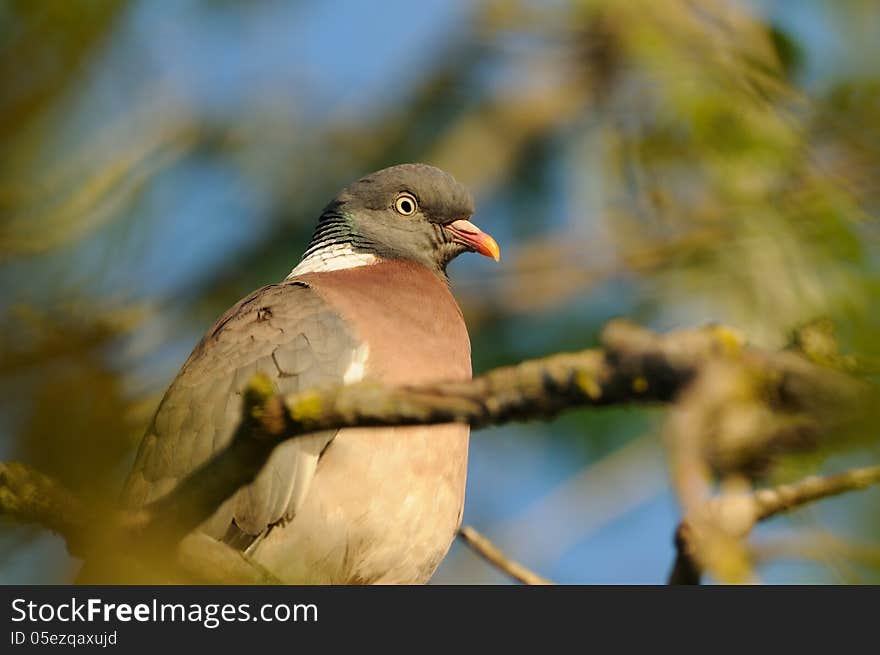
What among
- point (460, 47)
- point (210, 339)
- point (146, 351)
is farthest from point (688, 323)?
point (460, 47)

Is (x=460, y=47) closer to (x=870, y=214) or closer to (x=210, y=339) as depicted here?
(x=210, y=339)

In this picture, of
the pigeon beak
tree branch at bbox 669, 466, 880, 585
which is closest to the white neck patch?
the pigeon beak

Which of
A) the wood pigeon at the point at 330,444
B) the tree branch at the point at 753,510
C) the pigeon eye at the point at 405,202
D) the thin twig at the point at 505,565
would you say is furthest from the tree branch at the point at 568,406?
the pigeon eye at the point at 405,202

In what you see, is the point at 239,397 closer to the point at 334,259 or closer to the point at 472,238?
the point at 334,259

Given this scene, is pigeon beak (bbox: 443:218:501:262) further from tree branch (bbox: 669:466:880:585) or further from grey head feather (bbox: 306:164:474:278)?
tree branch (bbox: 669:466:880:585)

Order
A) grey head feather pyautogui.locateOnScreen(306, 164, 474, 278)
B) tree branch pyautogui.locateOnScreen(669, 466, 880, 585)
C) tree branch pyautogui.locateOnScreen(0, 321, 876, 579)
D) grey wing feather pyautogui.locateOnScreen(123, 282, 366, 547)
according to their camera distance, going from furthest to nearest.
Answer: grey head feather pyautogui.locateOnScreen(306, 164, 474, 278) < grey wing feather pyautogui.locateOnScreen(123, 282, 366, 547) < tree branch pyautogui.locateOnScreen(669, 466, 880, 585) < tree branch pyautogui.locateOnScreen(0, 321, 876, 579)

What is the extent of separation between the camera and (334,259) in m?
5.43

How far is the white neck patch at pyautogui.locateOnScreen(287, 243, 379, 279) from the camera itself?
5332 mm

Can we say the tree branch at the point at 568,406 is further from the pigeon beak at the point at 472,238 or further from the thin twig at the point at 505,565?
the pigeon beak at the point at 472,238

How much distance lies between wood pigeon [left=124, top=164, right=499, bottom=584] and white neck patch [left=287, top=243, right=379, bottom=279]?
382 millimetres

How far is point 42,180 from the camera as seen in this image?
8.84 ft

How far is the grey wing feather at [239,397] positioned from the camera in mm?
4012

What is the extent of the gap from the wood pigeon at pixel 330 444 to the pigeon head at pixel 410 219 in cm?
56

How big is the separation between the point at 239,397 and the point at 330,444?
1.31ft
